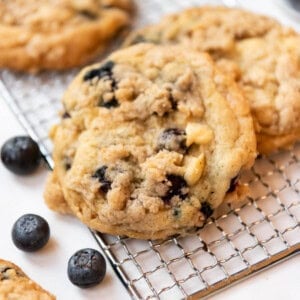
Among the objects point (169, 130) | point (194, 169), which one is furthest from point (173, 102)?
point (194, 169)

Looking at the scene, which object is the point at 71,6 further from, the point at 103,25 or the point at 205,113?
the point at 205,113

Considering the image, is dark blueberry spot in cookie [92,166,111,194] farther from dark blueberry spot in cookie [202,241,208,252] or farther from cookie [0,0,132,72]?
cookie [0,0,132,72]

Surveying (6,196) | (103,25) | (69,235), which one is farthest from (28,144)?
(103,25)

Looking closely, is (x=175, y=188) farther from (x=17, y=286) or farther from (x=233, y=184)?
(x=17, y=286)

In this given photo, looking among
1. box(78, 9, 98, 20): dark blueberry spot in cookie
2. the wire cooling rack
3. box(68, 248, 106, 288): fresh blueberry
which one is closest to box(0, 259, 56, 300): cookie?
box(68, 248, 106, 288): fresh blueberry

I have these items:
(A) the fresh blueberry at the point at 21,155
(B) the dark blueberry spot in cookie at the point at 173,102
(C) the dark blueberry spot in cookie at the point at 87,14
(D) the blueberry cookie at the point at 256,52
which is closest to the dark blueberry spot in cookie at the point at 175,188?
(B) the dark blueberry spot in cookie at the point at 173,102

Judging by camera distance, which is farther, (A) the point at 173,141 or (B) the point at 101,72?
(B) the point at 101,72

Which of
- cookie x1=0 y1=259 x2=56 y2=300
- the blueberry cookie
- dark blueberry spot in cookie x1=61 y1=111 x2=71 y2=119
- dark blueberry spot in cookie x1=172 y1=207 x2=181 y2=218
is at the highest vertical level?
the blueberry cookie
